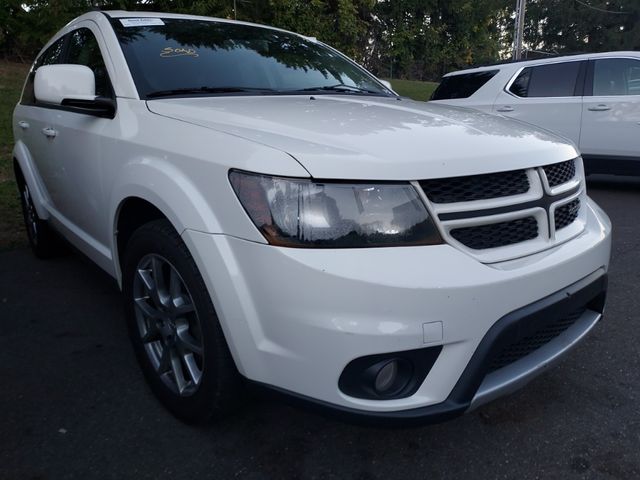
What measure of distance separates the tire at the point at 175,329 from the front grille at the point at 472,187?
820mm

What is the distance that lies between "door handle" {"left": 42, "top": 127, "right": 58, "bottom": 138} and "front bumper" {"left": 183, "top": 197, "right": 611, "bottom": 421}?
184cm

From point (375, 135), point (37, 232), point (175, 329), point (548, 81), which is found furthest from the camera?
point (548, 81)

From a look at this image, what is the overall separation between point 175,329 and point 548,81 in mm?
6671

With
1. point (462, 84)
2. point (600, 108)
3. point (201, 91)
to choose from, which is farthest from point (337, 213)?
point (462, 84)

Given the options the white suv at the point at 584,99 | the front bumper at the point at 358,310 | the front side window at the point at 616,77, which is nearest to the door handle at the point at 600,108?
the white suv at the point at 584,99

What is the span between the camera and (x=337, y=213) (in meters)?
1.79

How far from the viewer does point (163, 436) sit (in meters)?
2.29

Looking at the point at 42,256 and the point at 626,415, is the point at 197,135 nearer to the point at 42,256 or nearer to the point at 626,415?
the point at 626,415

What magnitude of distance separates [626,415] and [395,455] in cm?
100

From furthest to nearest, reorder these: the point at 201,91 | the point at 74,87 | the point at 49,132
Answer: the point at 49,132 < the point at 201,91 < the point at 74,87

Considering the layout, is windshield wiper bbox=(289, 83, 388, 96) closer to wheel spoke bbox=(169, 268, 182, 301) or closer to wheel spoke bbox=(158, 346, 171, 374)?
wheel spoke bbox=(169, 268, 182, 301)

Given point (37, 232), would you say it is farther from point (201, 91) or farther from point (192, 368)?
point (192, 368)

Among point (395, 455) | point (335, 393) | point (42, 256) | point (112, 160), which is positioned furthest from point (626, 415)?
point (42, 256)

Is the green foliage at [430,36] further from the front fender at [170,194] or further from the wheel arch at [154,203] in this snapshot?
the front fender at [170,194]
